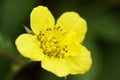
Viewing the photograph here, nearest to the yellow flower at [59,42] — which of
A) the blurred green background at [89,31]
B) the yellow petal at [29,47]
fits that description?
the yellow petal at [29,47]

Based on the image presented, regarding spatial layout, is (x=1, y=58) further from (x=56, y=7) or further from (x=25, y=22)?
(x=56, y=7)

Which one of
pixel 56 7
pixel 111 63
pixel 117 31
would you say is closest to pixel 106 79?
pixel 111 63

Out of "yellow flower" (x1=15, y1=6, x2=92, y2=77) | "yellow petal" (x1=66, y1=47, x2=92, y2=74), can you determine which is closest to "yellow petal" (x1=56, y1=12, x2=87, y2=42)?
"yellow flower" (x1=15, y1=6, x2=92, y2=77)

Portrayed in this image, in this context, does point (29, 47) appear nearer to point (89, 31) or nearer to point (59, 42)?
point (59, 42)

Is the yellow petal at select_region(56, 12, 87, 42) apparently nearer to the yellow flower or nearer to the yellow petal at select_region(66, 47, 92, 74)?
the yellow flower

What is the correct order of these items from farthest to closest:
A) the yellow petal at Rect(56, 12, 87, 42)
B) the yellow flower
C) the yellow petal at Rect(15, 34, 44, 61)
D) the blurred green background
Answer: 1. the blurred green background
2. the yellow petal at Rect(56, 12, 87, 42)
3. the yellow flower
4. the yellow petal at Rect(15, 34, 44, 61)
